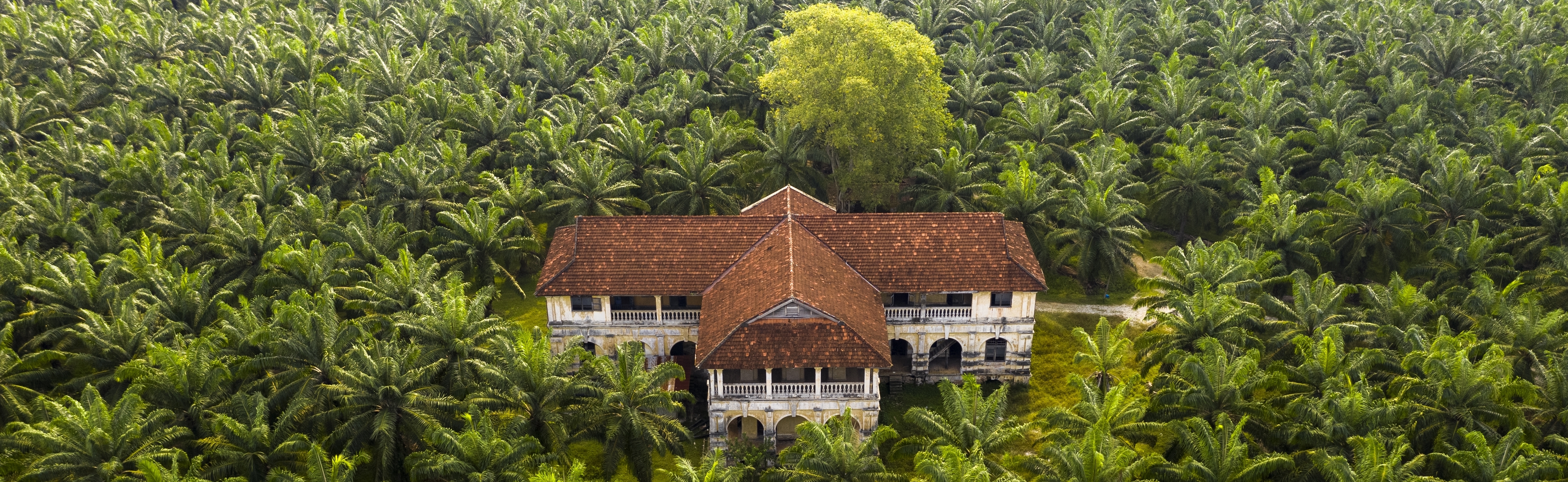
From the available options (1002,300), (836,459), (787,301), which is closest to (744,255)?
(787,301)

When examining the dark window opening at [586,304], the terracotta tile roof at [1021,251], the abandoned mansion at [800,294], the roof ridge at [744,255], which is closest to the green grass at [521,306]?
the abandoned mansion at [800,294]

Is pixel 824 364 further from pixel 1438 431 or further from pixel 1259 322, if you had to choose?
pixel 1438 431

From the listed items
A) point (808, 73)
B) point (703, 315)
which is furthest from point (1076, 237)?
point (703, 315)

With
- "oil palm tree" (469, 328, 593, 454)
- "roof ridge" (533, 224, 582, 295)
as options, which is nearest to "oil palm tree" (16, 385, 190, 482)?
"oil palm tree" (469, 328, 593, 454)

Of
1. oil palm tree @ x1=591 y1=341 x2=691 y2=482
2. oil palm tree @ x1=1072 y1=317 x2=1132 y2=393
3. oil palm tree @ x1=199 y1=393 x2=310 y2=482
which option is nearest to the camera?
oil palm tree @ x1=199 y1=393 x2=310 y2=482

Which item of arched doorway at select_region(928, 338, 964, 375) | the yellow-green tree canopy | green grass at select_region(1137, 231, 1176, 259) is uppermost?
the yellow-green tree canopy

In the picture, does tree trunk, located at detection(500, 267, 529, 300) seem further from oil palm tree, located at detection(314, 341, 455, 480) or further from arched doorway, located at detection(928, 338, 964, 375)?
arched doorway, located at detection(928, 338, 964, 375)

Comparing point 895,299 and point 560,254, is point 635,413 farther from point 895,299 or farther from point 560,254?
point 895,299
